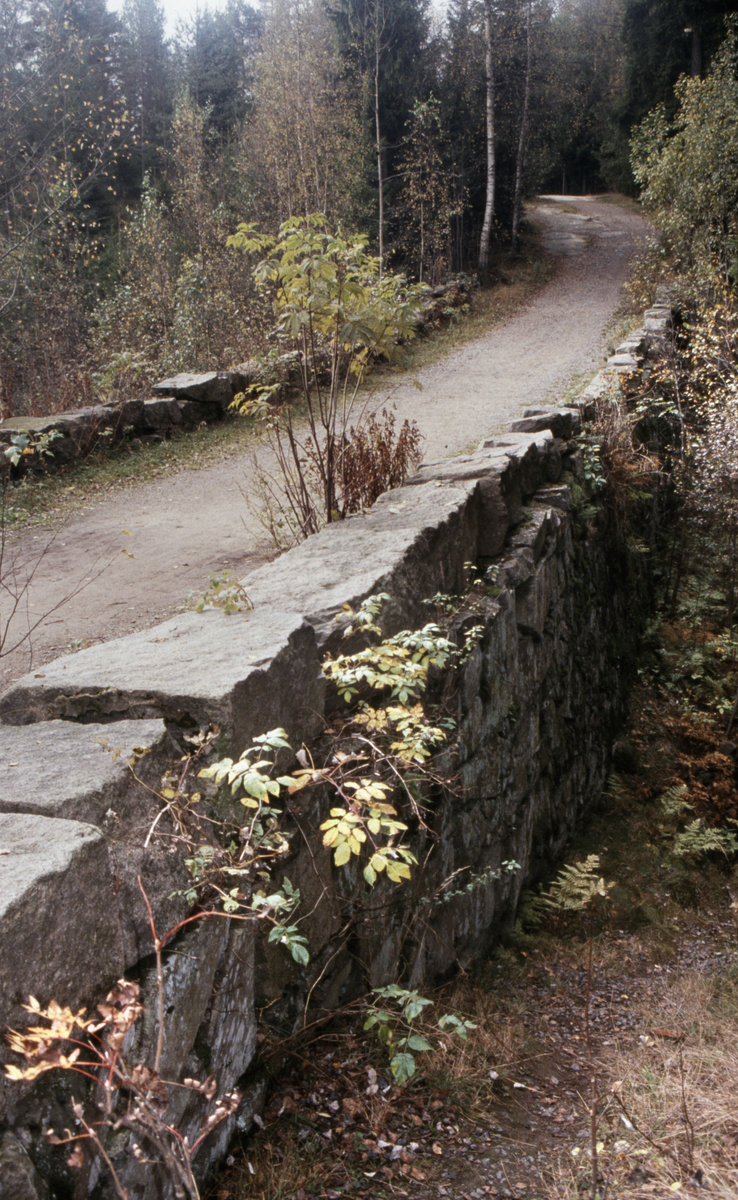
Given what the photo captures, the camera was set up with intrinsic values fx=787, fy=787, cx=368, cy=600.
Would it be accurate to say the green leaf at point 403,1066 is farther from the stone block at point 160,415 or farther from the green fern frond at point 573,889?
the stone block at point 160,415

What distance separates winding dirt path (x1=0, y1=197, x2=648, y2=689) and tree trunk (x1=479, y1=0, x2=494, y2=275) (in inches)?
230

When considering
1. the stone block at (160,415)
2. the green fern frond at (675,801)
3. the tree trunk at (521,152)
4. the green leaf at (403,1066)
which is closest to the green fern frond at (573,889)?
the green fern frond at (675,801)

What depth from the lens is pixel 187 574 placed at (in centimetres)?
513

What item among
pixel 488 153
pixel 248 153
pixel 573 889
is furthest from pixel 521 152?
pixel 573 889

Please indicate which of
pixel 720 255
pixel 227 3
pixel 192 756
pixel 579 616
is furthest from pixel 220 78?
pixel 192 756

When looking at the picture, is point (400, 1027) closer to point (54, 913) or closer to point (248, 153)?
point (54, 913)

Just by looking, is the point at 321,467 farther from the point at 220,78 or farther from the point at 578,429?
the point at 220,78

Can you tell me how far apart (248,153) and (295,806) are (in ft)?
73.3

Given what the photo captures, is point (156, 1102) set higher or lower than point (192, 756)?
lower

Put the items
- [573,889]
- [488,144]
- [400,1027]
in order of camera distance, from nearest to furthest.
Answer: [400,1027] < [573,889] < [488,144]

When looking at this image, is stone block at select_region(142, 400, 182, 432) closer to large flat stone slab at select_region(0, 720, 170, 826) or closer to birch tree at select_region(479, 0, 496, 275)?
large flat stone slab at select_region(0, 720, 170, 826)

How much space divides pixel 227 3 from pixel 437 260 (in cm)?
2261

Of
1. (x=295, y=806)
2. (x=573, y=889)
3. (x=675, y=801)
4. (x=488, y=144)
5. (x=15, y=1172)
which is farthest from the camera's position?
(x=488, y=144)

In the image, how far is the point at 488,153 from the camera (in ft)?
69.9
